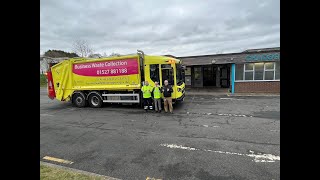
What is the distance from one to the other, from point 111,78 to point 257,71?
40.4 feet

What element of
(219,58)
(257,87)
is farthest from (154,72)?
(257,87)

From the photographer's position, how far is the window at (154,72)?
29.7ft

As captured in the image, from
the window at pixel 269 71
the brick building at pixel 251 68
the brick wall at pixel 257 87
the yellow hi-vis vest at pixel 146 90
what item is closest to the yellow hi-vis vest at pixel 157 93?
the yellow hi-vis vest at pixel 146 90

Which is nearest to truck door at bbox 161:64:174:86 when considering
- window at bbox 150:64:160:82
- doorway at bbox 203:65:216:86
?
window at bbox 150:64:160:82

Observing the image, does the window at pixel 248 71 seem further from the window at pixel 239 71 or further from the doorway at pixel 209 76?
the doorway at pixel 209 76

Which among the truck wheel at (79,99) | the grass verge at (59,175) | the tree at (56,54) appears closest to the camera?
the grass verge at (59,175)

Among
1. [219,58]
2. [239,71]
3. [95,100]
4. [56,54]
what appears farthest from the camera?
[56,54]

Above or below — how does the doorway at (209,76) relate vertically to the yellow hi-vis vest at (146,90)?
above

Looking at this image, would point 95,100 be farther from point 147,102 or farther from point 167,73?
point 167,73

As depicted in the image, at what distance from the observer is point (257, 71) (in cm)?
1525

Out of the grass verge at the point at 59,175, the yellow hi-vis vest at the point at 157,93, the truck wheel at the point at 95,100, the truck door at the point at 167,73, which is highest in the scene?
the truck door at the point at 167,73
